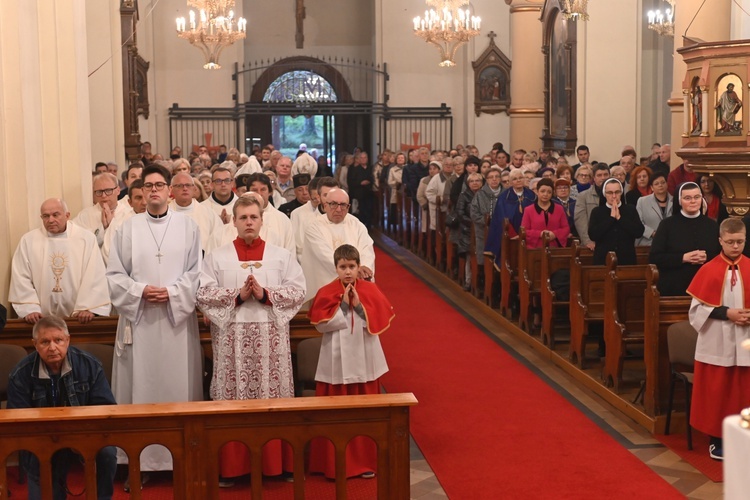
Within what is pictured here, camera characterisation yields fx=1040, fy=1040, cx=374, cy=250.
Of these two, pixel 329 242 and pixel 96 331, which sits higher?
pixel 329 242

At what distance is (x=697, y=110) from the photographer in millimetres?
9680

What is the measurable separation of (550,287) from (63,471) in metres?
5.70

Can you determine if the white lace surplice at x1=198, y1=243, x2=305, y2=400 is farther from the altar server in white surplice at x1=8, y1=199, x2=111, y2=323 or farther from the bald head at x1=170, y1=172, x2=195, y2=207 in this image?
the bald head at x1=170, y1=172, x2=195, y2=207

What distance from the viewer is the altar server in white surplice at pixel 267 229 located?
7.91 m

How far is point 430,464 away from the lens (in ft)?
22.0

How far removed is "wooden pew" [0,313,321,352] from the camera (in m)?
6.69

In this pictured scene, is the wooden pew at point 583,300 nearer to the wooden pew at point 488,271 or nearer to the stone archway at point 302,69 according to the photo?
the wooden pew at point 488,271

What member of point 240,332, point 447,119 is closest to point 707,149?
point 240,332

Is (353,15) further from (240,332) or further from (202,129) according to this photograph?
(240,332)

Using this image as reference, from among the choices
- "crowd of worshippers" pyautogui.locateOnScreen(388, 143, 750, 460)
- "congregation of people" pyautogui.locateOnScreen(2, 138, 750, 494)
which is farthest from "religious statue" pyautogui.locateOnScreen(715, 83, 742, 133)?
"congregation of people" pyautogui.locateOnScreen(2, 138, 750, 494)

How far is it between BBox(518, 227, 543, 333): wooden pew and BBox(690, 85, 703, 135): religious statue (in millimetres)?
1851

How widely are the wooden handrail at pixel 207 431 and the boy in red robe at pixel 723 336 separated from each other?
2.66 meters

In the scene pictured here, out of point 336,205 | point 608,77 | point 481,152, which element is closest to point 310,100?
point 481,152

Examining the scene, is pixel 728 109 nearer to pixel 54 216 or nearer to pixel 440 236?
pixel 440 236
